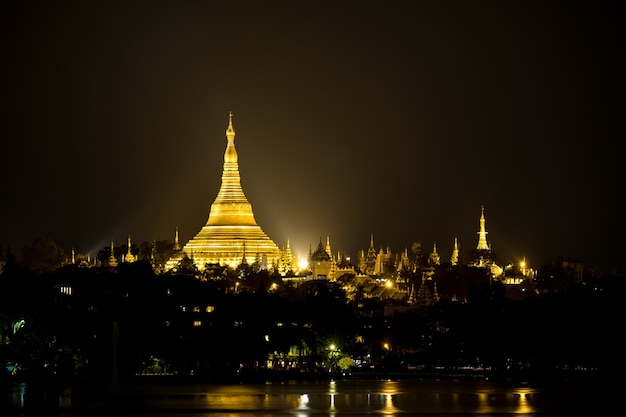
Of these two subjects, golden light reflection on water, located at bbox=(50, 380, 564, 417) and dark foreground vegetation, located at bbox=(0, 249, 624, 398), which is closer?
golden light reflection on water, located at bbox=(50, 380, 564, 417)

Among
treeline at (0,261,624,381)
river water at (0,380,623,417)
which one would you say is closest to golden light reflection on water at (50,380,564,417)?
river water at (0,380,623,417)

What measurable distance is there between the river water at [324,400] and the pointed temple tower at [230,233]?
6159cm

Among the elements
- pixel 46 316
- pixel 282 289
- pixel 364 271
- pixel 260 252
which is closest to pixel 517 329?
pixel 46 316

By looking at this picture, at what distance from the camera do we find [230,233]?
17412cm

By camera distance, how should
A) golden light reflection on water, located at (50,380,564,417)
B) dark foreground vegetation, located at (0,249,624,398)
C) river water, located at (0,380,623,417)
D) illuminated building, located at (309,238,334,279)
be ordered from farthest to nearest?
1. illuminated building, located at (309,238,334,279)
2. dark foreground vegetation, located at (0,249,624,398)
3. golden light reflection on water, located at (50,380,564,417)
4. river water, located at (0,380,623,417)

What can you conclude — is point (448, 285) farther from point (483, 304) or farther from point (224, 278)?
point (483, 304)

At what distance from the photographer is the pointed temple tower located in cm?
17275

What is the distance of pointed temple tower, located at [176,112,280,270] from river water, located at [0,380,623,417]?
2425 inches

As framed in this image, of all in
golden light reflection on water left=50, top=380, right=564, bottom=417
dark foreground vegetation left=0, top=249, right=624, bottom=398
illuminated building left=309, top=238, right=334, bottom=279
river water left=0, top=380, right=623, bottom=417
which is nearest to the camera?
river water left=0, top=380, right=623, bottom=417

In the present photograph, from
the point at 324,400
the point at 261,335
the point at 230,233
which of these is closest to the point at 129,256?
the point at 230,233

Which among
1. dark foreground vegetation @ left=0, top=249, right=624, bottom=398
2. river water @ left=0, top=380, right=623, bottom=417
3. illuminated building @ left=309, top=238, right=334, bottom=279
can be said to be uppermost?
illuminated building @ left=309, top=238, right=334, bottom=279

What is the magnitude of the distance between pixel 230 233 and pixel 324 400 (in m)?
76.4

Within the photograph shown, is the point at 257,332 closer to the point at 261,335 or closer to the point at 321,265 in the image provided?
the point at 261,335

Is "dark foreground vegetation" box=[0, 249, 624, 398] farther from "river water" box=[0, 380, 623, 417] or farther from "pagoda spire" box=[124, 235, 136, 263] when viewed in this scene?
"pagoda spire" box=[124, 235, 136, 263]
